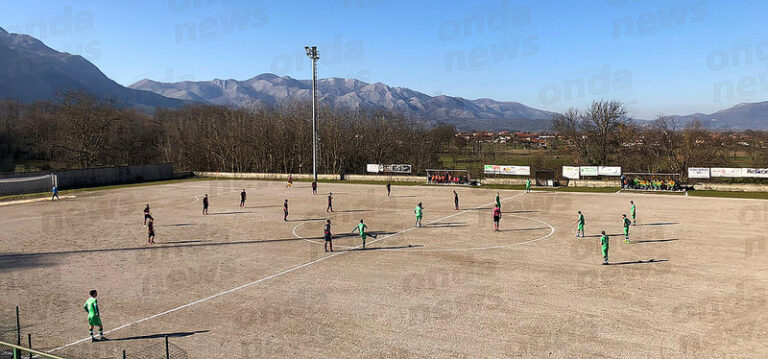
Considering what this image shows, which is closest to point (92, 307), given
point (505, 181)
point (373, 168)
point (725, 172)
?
point (505, 181)

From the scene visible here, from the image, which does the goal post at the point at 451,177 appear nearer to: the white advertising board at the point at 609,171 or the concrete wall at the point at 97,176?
→ the white advertising board at the point at 609,171

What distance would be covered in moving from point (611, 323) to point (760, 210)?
28965 millimetres

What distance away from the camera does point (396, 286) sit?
55.3 ft

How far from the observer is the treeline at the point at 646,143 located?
56.7 m

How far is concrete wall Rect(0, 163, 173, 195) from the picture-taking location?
51.9m

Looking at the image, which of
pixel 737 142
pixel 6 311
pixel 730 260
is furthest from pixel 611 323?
pixel 737 142

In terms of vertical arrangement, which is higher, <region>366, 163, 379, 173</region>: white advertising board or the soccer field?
<region>366, 163, 379, 173</region>: white advertising board

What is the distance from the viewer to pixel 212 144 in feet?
280

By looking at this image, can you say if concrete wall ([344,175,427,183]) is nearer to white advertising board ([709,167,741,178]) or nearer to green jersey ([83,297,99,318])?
white advertising board ([709,167,741,178])

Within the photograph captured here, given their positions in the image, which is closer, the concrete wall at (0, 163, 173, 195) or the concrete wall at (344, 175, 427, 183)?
the concrete wall at (0, 163, 173, 195)

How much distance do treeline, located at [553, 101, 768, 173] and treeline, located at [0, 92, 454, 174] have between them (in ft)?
75.0

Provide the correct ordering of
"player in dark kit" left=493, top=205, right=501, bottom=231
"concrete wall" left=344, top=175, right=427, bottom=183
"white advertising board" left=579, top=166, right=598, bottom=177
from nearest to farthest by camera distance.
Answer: "player in dark kit" left=493, top=205, right=501, bottom=231 → "white advertising board" left=579, top=166, right=598, bottom=177 → "concrete wall" left=344, top=175, right=427, bottom=183

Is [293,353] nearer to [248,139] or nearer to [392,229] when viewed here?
[392,229]

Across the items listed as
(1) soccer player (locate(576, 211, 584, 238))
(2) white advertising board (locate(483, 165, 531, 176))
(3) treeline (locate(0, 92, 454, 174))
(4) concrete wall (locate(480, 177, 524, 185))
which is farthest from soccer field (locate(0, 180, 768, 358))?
(3) treeline (locate(0, 92, 454, 174))
